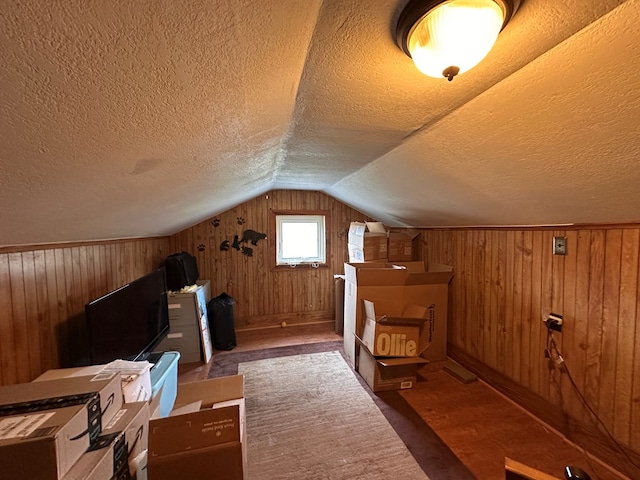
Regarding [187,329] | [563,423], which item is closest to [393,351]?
[563,423]

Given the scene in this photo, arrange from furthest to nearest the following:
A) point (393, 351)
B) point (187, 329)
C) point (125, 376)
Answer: point (187, 329) → point (393, 351) → point (125, 376)

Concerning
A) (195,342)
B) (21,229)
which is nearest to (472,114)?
(21,229)

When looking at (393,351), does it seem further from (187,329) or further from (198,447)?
(187,329)

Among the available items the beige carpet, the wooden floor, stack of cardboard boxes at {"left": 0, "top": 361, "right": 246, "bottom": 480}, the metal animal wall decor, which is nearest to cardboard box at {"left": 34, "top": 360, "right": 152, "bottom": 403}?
stack of cardboard boxes at {"left": 0, "top": 361, "right": 246, "bottom": 480}

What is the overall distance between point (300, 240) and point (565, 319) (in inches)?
124

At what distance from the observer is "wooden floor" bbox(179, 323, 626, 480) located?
1.60 meters

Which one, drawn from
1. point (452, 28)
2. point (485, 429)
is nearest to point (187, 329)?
point (485, 429)

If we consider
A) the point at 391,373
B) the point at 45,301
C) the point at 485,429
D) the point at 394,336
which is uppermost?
the point at 45,301

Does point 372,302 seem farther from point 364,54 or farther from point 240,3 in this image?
point 240,3

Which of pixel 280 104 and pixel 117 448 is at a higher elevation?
pixel 280 104

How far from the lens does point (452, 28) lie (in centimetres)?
70

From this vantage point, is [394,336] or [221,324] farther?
[221,324]

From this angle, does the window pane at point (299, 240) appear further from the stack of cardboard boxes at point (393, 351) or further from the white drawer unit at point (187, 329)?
the stack of cardboard boxes at point (393, 351)

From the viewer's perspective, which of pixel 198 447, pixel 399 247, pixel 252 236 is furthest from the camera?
pixel 252 236
